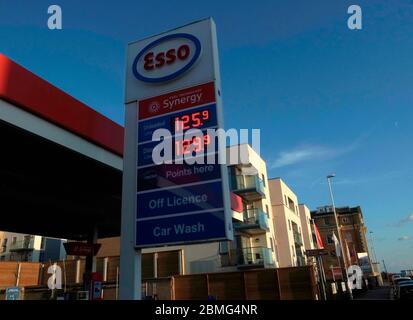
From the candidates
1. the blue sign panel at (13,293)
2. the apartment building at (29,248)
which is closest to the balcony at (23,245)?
the apartment building at (29,248)

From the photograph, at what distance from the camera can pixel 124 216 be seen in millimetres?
8070

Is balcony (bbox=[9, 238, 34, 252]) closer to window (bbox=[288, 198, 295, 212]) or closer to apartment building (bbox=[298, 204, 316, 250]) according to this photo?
window (bbox=[288, 198, 295, 212])

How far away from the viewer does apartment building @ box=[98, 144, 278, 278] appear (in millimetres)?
34562

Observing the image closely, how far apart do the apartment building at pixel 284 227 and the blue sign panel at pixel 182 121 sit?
122ft

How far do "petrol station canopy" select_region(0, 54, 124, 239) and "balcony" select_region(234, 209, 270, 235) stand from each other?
66.0 ft

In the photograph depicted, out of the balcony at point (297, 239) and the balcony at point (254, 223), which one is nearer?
the balcony at point (254, 223)

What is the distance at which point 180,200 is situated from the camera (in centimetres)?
748

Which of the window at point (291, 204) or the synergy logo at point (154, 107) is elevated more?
the window at point (291, 204)

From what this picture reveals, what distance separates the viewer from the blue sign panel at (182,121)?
25.8ft

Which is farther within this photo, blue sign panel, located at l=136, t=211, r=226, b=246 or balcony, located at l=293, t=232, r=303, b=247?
balcony, located at l=293, t=232, r=303, b=247

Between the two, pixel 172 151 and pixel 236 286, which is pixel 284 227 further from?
pixel 172 151

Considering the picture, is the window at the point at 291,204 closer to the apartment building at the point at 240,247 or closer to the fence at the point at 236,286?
the apartment building at the point at 240,247

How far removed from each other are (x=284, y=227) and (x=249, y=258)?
10323 millimetres

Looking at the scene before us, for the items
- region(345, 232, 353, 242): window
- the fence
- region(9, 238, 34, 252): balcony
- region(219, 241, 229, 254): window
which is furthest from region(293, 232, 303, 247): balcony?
region(345, 232, 353, 242): window
